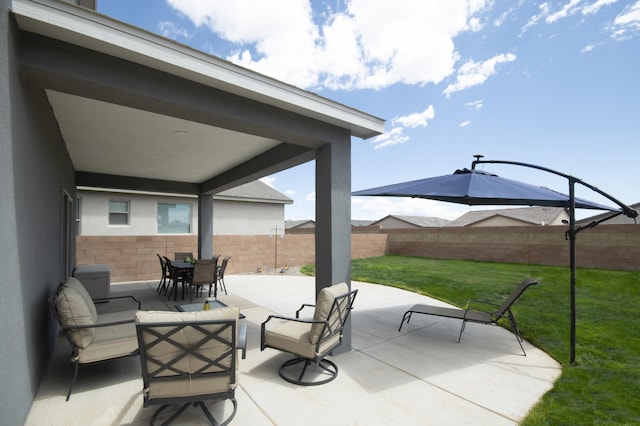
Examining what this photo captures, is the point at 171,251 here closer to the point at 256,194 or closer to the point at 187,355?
the point at 256,194

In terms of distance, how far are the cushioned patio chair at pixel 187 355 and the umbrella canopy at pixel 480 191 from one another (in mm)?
3210

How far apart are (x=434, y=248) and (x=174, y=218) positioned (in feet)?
46.6

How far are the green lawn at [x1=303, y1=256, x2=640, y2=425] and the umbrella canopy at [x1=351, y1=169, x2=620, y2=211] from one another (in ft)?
7.03

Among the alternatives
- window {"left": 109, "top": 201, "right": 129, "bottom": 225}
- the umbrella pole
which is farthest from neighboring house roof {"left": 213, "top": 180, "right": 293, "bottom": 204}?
the umbrella pole

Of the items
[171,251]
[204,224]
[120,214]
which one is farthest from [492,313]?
[120,214]

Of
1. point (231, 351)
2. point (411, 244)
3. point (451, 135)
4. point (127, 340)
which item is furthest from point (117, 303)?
point (411, 244)

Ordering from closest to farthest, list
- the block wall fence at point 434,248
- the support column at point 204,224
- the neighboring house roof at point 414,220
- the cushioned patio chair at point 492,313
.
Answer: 1. the cushioned patio chair at point 492,313
2. the block wall fence at point 434,248
3. the support column at point 204,224
4. the neighboring house roof at point 414,220

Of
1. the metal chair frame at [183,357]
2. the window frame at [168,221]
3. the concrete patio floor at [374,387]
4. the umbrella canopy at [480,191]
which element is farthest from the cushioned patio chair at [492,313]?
the window frame at [168,221]

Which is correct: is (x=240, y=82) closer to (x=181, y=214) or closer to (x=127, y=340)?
(x=127, y=340)

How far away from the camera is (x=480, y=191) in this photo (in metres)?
4.54

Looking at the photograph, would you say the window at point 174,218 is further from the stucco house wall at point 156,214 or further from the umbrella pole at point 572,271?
the umbrella pole at point 572,271

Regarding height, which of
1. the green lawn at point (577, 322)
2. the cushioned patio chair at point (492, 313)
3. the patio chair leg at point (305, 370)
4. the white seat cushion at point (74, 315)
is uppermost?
the white seat cushion at point (74, 315)

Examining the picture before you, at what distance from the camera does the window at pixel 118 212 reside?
1217 centimetres

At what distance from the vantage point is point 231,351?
8.81 feet
